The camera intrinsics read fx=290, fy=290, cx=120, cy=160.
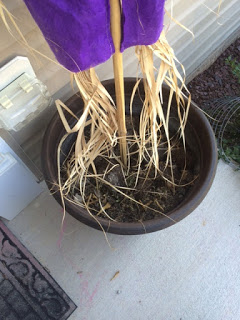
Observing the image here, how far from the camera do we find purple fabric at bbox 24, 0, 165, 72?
41cm

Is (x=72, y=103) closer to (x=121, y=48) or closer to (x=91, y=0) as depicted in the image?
(x=121, y=48)

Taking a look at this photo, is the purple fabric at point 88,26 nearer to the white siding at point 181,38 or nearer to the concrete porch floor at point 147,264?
the white siding at point 181,38

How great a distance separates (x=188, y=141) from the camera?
913mm

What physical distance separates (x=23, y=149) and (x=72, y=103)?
262 millimetres

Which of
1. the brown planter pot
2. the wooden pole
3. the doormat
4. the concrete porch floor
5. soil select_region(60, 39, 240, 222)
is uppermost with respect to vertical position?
the wooden pole

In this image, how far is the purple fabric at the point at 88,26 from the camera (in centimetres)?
41

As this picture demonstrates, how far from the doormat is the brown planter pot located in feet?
1.44

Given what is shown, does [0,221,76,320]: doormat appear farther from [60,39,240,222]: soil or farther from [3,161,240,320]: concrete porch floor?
[60,39,240,222]: soil

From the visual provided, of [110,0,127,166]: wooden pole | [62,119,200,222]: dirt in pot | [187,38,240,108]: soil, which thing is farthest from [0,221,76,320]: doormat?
[187,38,240,108]: soil

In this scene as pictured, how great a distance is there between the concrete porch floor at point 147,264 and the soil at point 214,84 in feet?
1.68

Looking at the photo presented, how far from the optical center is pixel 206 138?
2.61ft

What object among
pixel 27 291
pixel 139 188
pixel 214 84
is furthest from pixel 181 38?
pixel 27 291

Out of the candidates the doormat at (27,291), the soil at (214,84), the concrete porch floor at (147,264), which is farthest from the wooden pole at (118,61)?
the soil at (214,84)

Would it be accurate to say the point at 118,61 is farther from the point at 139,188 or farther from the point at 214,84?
the point at 214,84
